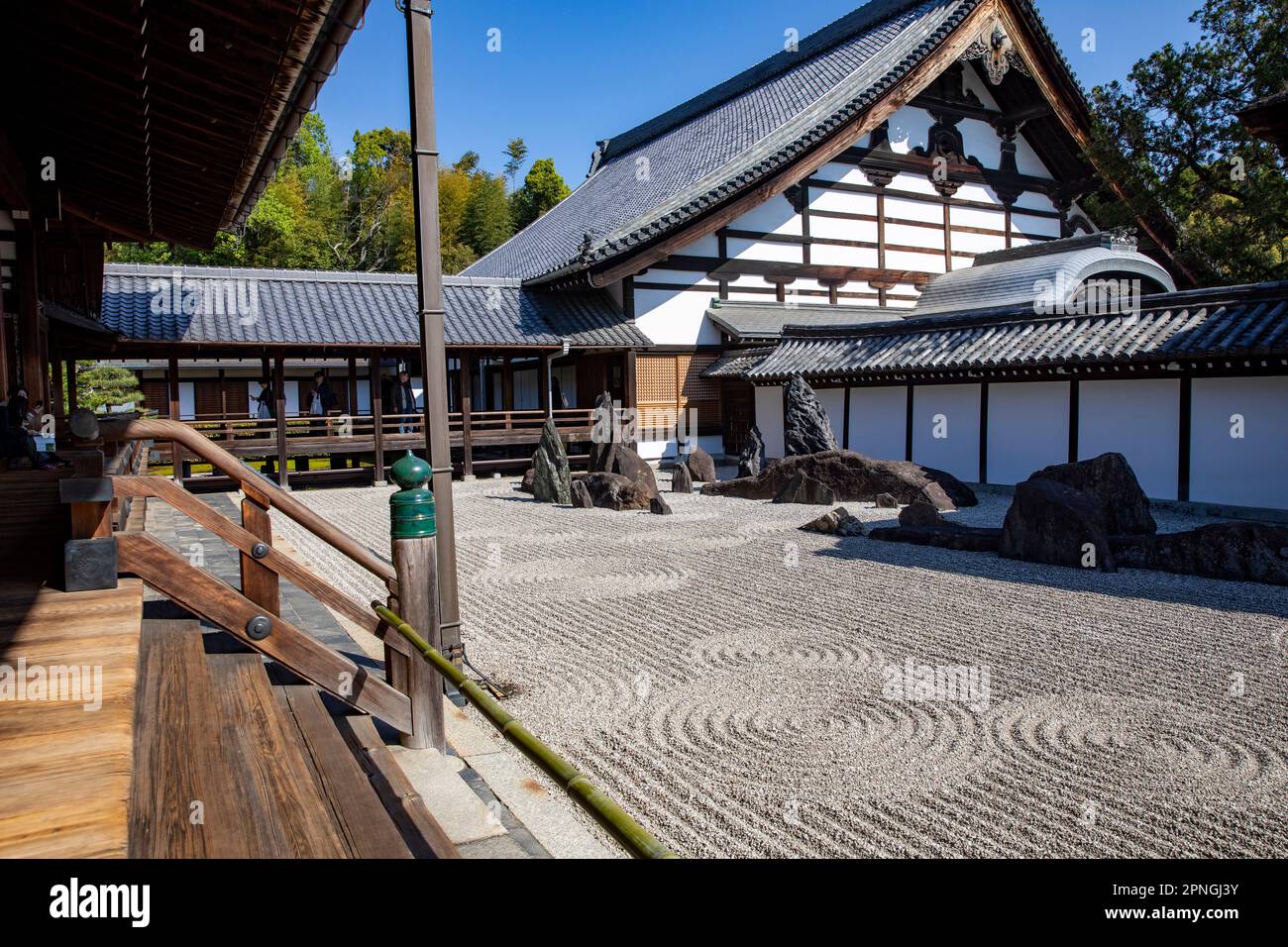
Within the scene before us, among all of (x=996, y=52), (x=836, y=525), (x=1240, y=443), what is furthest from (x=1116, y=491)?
(x=996, y=52)

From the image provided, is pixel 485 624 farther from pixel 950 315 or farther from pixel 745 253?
pixel 745 253

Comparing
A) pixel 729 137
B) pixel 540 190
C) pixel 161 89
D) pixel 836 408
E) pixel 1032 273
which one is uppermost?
pixel 540 190

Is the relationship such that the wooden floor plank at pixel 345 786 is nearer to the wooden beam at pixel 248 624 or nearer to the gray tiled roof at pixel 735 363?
the wooden beam at pixel 248 624

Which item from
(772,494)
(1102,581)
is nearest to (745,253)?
(772,494)

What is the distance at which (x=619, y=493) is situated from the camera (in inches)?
592

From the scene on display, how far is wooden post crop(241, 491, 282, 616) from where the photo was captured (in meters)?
4.56

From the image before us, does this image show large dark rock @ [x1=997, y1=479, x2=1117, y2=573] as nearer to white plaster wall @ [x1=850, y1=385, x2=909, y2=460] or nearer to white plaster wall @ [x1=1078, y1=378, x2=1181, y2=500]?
white plaster wall @ [x1=1078, y1=378, x2=1181, y2=500]

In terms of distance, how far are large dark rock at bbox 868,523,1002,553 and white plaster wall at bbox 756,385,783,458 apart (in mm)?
8642

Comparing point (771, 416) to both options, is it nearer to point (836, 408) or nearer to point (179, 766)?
point (836, 408)

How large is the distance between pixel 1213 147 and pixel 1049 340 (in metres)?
6.20

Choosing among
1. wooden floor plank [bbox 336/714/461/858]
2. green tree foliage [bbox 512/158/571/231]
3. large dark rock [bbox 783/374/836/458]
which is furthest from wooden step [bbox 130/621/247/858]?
green tree foliage [bbox 512/158/571/231]

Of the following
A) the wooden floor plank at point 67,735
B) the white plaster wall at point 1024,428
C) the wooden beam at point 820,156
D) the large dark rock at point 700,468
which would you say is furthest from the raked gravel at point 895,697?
the wooden beam at point 820,156
